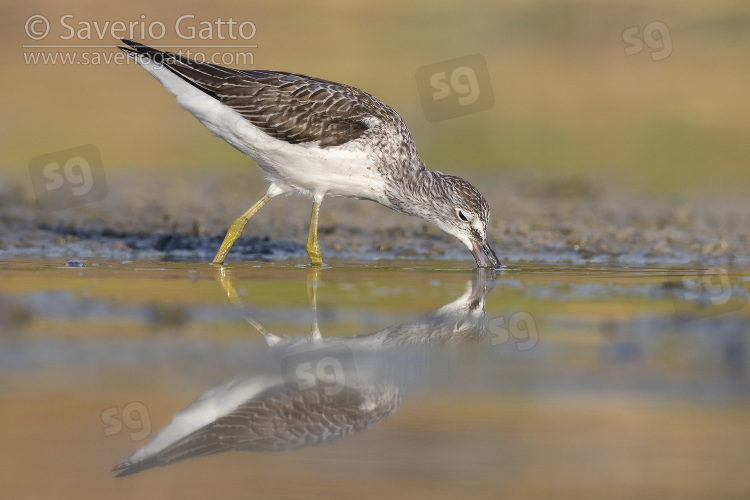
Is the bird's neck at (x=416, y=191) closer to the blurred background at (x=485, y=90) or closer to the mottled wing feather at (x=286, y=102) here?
the mottled wing feather at (x=286, y=102)

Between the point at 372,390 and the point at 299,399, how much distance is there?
1.33 feet

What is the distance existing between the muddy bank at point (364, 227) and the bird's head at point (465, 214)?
586 mm

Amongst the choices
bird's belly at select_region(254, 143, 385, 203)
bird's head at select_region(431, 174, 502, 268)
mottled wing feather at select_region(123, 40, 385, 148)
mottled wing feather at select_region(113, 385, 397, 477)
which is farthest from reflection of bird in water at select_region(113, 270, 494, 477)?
bird's head at select_region(431, 174, 502, 268)

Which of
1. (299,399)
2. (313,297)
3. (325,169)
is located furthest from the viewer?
(325,169)

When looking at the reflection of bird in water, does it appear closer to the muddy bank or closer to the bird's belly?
the bird's belly

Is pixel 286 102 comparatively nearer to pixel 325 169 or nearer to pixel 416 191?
pixel 325 169

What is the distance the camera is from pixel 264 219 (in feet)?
45.2

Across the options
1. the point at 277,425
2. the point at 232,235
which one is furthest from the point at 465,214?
the point at 277,425

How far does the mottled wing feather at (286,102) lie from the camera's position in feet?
33.2

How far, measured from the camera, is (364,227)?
1329 centimetres

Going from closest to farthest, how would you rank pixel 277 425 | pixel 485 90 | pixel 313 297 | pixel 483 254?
1. pixel 277 425
2. pixel 313 297
3. pixel 483 254
4. pixel 485 90

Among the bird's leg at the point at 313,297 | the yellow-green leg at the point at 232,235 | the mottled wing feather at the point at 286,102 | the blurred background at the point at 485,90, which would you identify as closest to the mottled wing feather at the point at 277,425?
the bird's leg at the point at 313,297

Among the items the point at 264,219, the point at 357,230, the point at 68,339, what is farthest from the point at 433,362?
the point at 264,219

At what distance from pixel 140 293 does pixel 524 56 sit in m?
16.7
